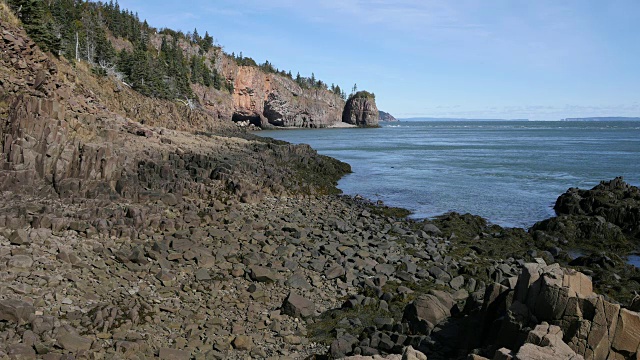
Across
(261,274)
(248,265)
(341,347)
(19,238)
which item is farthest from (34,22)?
(341,347)

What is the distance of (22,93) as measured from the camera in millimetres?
22938

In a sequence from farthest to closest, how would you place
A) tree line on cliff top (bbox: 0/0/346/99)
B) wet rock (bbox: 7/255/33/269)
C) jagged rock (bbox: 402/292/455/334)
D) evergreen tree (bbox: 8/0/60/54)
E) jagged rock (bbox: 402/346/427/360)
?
tree line on cliff top (bbox: 0/0/346/99), evergreen tree (bbox: 8/0/60/54), wet rock (bbox: 7/255/33/269), jagged rock (bbox: 402/292/455/334), jagged rock (bbox: 402/346/427/360)

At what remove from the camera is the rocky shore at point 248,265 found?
8.95 metres

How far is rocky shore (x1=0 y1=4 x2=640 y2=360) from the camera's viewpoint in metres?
8.95

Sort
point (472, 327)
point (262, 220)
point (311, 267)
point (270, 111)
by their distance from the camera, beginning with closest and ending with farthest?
point (472, 327) < point (311, 267) < point (262, 220) < point (270, 111)

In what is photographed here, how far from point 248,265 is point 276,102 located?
124583mm

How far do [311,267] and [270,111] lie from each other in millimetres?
123099

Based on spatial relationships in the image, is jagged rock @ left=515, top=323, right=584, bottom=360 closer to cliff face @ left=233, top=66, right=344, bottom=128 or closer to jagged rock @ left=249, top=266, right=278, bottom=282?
jagged rock @ left=249, top=266, right=278, bottom=282

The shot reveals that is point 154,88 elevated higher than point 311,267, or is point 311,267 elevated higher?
point 154,88

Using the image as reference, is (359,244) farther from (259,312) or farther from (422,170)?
(422,170)

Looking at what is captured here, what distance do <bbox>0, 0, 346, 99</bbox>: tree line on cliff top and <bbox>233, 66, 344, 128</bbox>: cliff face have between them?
5.02m

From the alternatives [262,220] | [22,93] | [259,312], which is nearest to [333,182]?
[262,220]

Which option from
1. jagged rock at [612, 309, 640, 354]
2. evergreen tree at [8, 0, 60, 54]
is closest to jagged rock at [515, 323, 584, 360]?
jagged rock at [612, 309, 640, 354]

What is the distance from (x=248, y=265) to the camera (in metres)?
14.5
